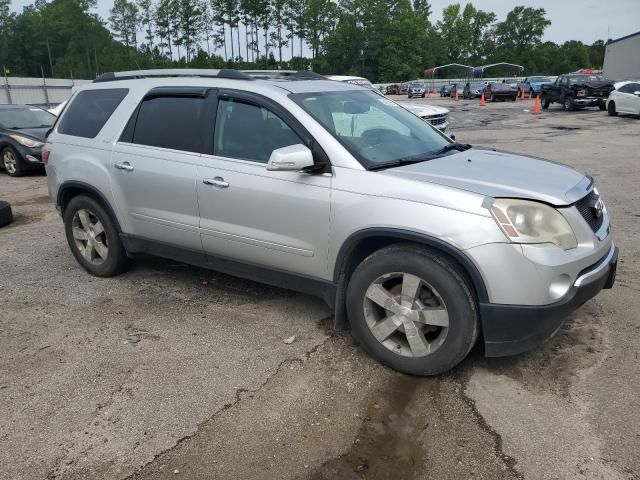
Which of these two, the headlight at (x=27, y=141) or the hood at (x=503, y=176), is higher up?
the hood at (x=503, y=176)

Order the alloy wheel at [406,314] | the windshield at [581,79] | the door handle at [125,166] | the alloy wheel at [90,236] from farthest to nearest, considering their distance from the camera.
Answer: the windshield at [581,79] → the alloy wheel at [90,236] → the door handle at [125,166] → the alloy wheel at [406,314]

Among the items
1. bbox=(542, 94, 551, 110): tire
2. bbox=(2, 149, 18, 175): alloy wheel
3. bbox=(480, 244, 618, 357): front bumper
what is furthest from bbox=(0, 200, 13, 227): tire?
bbox=(542, 94, 551, 110): tire

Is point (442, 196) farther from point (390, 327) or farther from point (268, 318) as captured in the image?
point (268, 318)

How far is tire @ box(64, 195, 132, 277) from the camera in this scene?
511cm

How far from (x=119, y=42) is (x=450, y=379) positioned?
108774 mm

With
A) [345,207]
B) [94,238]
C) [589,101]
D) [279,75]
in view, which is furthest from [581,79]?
[345,207]

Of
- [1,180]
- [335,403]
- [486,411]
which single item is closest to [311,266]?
[335,403]

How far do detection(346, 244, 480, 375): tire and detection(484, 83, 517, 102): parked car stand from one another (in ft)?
129

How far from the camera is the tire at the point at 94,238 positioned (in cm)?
511

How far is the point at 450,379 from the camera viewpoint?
137 inches

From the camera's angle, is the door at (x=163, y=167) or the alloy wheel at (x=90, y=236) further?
the alloy wheel at (x=90, y=236)

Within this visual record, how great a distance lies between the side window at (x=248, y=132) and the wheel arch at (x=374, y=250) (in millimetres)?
841

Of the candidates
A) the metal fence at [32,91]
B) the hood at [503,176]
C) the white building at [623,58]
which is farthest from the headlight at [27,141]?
the white building at [623,58]

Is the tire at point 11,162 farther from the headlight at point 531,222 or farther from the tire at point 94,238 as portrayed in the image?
the headlight at point 531,222
